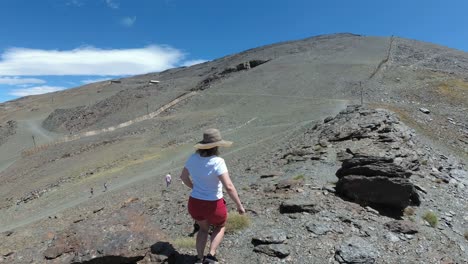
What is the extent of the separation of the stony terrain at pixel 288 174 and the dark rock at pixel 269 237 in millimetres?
33

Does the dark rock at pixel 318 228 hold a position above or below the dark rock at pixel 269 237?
below

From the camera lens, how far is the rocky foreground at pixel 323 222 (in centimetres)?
750

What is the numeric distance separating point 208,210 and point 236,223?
2279mm

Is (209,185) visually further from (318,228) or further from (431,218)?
(431,218)

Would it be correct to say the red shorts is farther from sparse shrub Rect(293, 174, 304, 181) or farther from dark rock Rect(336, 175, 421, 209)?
sparse shrub Rect(293, 174, 304, 181)

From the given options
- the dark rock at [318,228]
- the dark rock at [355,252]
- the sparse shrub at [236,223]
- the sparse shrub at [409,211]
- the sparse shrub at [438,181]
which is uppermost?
the sparse shrub at [236,223]

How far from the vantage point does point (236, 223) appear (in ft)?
28.1

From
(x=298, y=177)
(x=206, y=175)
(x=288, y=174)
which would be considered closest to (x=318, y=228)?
(x=206, y=175)

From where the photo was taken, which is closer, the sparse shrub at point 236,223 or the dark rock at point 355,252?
the dark rock at point 355,252

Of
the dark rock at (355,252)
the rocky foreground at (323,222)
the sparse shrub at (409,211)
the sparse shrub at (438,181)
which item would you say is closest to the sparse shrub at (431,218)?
the rocky foreground at (323,222)

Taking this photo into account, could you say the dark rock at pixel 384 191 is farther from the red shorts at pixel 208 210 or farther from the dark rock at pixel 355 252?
the red shorts at pixel 208 210

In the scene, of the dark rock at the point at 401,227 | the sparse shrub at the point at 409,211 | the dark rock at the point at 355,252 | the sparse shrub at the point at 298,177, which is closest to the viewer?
the dark rock at the point at 355,252

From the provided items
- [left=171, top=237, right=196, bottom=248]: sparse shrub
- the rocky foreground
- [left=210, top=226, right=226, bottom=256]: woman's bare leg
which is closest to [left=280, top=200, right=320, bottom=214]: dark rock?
the rocky foreground

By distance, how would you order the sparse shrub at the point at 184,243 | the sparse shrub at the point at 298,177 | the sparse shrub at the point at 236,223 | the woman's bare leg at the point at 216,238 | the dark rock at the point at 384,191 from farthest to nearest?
the sparse shrub at the point at 298,177, the dark rock at the point at 384,191, the sparse shrub at the point at 236,223, the sparse shrub at the point at 184,243, the woman's bare leg at the point at 216,238
